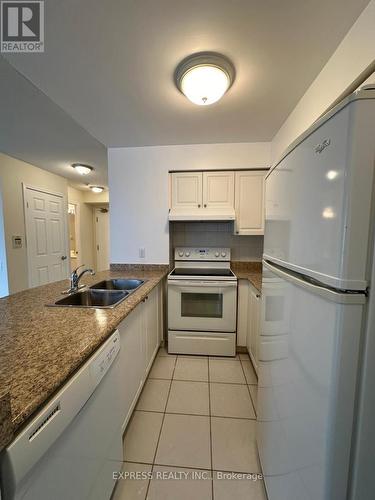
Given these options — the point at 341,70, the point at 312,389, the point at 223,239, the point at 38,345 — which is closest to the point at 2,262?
the point at 38,345

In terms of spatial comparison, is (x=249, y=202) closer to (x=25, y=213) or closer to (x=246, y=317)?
(x=246, y=317)

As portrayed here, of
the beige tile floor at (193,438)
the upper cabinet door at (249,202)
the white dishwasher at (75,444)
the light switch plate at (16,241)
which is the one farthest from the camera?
the light switch plate at (16,241)

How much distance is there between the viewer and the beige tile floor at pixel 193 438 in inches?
44.2

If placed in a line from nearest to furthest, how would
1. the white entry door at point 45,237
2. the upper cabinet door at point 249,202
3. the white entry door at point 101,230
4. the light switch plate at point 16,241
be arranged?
the upper cabinet door at point 249,202 < the light switch plate at point 16,241 < the white entry door at point 45,237 < the white entry door at point 101,230

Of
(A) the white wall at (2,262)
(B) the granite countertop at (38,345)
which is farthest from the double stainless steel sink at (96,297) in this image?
(A) the white wall at (2,262)

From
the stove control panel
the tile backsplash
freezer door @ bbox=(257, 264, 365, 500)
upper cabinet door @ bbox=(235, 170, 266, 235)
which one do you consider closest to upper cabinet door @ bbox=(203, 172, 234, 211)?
upper cabinet door @ bbox=(235, 170, 266, 235)

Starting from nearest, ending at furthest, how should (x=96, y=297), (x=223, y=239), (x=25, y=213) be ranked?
1. (x=96, y=297)
2. (x=223, y=239)
3. (x=25, y=213)

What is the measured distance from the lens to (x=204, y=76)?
4.29ft

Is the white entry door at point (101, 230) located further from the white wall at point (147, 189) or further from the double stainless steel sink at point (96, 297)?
the double stainless steel sink at point (96, 297)

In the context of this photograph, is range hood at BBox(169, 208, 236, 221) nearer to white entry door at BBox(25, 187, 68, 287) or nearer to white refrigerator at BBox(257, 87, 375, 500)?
white refrigerator at BBox(257, 87, 375, 500)

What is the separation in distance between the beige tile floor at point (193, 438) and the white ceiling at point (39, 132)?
2.55 meters

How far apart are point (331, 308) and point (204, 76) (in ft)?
4.85

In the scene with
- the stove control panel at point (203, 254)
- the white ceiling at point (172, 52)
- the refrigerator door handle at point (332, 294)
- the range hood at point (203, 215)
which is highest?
the white ceiling at point (172, 52)

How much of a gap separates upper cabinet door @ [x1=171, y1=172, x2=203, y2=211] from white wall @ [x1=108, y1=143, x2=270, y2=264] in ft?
0.31
